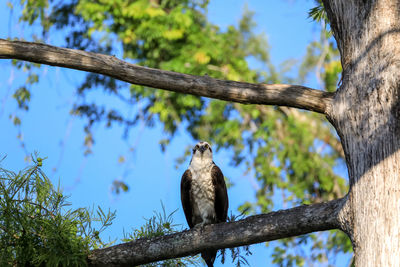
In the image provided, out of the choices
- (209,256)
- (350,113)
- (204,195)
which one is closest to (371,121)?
(350,113)

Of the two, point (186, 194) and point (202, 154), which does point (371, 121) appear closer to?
point (186, 194)

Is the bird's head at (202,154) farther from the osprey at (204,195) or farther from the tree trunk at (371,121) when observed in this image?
the tree trunk at (371,121)

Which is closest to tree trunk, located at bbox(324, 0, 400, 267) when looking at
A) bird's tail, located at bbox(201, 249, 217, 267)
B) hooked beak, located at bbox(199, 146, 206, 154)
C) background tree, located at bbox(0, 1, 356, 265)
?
bird's tail, located at bbox(201, 249, 217, 267)

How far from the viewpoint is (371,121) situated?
2811 millimetres

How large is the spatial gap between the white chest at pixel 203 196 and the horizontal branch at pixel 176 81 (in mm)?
1496

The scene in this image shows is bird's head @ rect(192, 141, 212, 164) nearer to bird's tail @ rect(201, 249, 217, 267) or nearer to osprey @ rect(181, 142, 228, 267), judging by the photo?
osprey @ rect(181, 142, 228, 267)

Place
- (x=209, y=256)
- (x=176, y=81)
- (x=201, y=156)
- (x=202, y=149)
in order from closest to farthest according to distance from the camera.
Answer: (x=176, y=81)
(x=209, y=256)
(x=201, y=156)
(x=202, y=149)

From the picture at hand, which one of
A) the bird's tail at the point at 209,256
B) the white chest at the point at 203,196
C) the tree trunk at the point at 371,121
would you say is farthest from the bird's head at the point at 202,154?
the tree trunk at the point at 371,121

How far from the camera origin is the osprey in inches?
180

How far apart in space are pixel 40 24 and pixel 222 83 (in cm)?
573

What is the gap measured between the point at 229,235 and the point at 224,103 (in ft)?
17.8

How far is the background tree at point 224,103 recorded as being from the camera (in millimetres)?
7980

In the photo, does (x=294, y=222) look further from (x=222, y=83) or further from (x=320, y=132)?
(x=320, y=132)

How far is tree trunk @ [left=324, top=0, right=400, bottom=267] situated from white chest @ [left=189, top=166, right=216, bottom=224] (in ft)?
5.78
